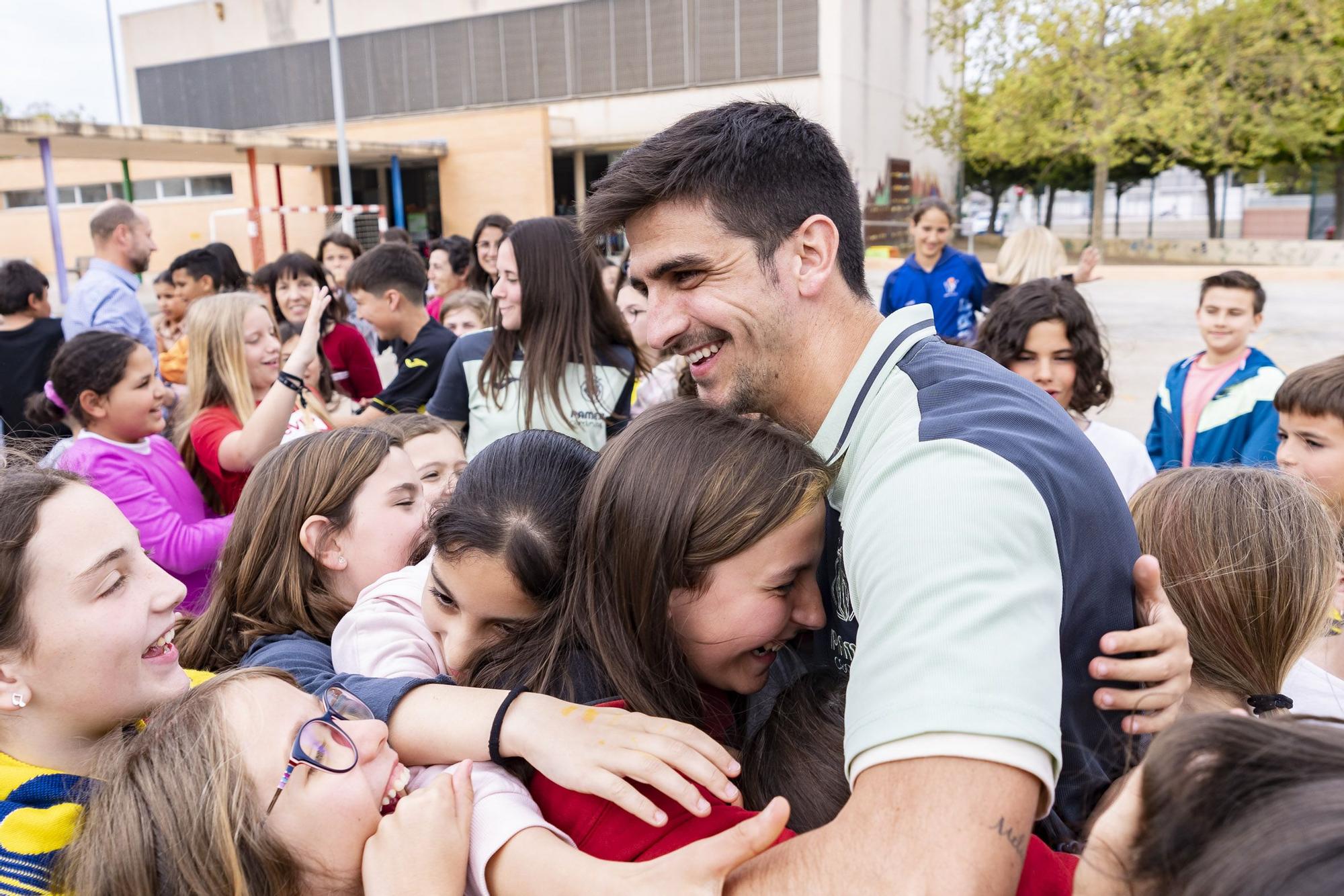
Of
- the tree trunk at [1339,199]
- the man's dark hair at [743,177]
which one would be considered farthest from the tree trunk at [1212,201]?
the man's dark hair at [743,177]

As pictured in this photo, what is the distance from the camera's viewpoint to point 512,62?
3180cm

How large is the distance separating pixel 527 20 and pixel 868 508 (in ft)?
110

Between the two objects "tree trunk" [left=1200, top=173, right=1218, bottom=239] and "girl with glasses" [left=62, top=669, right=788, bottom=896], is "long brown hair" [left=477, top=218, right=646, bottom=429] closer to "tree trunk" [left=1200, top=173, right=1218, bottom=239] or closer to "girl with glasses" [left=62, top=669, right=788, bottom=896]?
"girl with glasses" [left=62, top=669, right=788, bottom=896]

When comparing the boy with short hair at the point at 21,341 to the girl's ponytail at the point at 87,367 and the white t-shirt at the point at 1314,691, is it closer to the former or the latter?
the girl's ponytail at the point at 87,367

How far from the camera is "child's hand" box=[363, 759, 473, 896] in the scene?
136cm

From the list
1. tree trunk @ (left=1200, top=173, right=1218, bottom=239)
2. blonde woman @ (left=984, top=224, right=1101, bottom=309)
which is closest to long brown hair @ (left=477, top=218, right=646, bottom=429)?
blonde woman @ (left=984, top=224, right=1101, bottom=309)

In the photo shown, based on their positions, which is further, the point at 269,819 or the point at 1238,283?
the point at 1238,283

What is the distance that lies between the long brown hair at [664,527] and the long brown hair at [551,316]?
2.08 metres

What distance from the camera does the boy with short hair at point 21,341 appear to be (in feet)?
17.6

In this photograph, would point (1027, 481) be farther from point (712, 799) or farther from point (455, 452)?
point (455, 452)

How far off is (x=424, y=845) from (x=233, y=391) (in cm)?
326

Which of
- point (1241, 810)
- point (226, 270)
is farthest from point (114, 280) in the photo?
point (1241, 810)

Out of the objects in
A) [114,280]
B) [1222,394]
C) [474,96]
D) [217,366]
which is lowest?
[1222,394]

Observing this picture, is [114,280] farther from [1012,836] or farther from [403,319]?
[1012,836]
